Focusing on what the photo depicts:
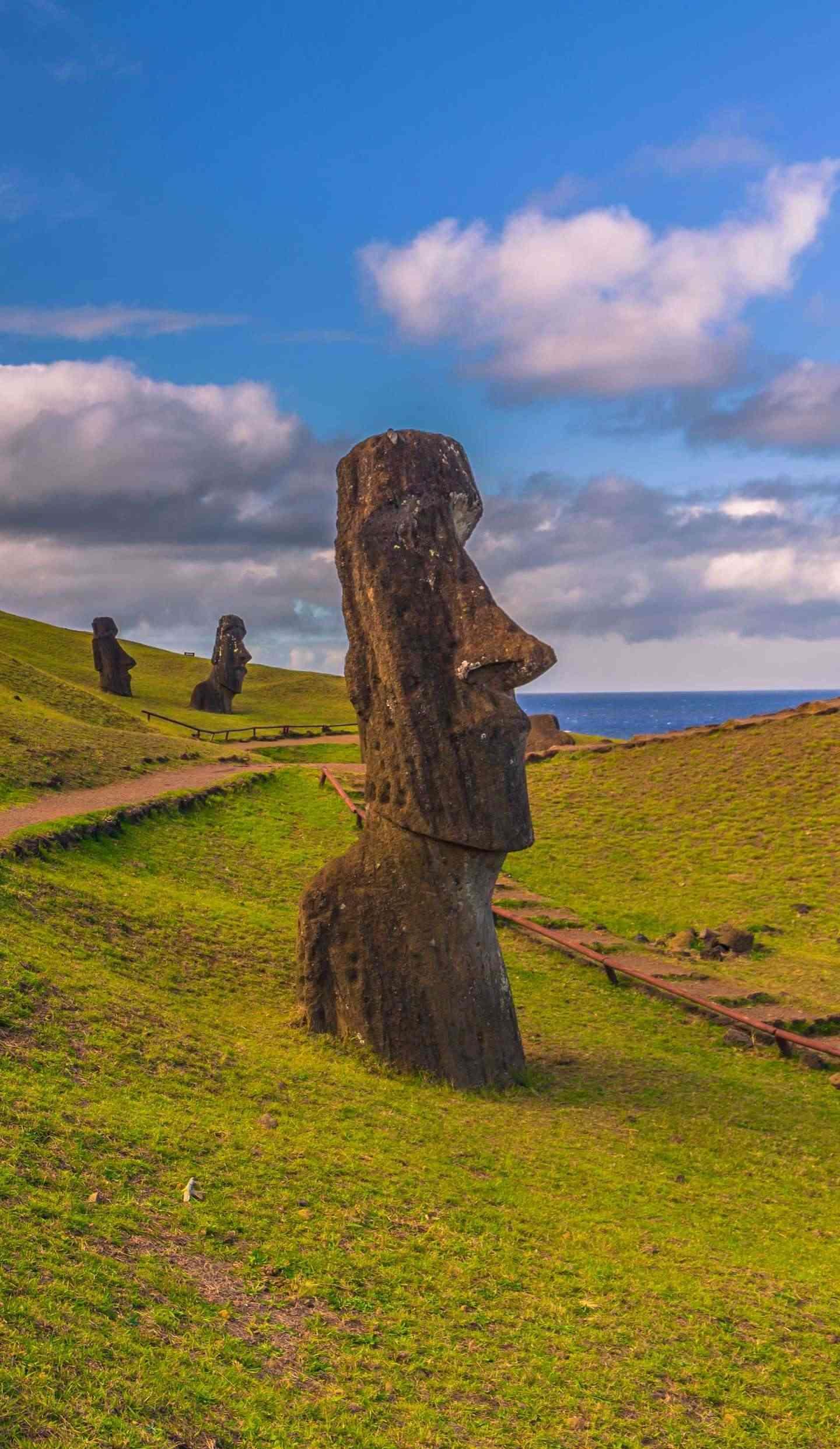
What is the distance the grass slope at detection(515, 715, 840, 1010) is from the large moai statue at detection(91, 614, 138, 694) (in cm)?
3198

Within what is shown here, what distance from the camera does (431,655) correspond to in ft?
47.8

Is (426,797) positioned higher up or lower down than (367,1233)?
higher up

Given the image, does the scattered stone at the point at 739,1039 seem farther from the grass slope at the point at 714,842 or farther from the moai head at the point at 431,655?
the moai head at the point at 431,655

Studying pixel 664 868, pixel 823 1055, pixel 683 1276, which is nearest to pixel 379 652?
pixel 683 1276

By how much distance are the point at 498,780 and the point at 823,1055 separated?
733cm

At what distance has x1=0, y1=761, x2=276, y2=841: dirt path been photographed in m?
22.8

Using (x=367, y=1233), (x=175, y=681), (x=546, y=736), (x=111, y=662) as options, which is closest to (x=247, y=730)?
(x=111, y=662)

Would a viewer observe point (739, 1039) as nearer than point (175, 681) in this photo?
Yes

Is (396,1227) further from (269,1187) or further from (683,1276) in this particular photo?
(683,1276)

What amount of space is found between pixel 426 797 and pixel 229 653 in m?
49.8

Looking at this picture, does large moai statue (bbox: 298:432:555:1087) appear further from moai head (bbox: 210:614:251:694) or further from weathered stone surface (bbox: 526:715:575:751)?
moai head (bbox: 210:614:251:694)

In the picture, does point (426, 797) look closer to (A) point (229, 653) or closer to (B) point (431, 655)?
(B) point (431, 655)

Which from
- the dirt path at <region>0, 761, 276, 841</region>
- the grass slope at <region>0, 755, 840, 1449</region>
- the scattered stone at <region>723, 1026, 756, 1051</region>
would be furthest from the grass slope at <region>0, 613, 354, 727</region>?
the grass slope at <region>0, 755, 840, 1449</region>

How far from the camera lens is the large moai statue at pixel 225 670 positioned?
62781 millimetres
